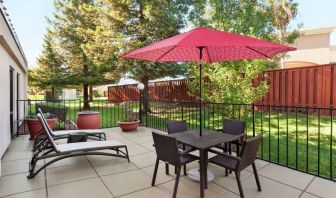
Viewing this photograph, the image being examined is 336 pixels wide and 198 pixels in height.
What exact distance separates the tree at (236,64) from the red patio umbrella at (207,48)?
1.88 meters

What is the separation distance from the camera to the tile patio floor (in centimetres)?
272

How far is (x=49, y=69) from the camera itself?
16.9 m

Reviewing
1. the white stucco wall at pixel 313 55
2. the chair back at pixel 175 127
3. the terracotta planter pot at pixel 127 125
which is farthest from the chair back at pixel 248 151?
the white stucco wall at pixel 313 55

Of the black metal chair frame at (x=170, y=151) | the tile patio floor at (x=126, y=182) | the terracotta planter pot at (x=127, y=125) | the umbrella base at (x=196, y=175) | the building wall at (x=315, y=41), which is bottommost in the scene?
the tile patio floor at (x=126, y=182)

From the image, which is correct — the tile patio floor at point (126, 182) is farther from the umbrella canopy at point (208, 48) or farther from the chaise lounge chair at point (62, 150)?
the umbrella canopy at point (208, 48)

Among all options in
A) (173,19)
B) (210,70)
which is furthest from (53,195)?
(173,19)

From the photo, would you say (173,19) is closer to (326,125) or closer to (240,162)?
(326,125)

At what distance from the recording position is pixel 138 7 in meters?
11.2

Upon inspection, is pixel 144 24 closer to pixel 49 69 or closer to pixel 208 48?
pixel 208 48

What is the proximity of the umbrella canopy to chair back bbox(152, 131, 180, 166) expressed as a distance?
42.2 inches

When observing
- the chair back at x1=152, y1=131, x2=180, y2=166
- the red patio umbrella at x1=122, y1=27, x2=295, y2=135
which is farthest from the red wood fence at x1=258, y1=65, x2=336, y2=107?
the chair back at x1=152, y1=131, x2=180, y2=166

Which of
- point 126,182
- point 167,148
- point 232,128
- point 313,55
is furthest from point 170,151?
point 313,55

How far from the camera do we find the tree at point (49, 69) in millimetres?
15898

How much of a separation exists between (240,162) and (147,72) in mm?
8789
